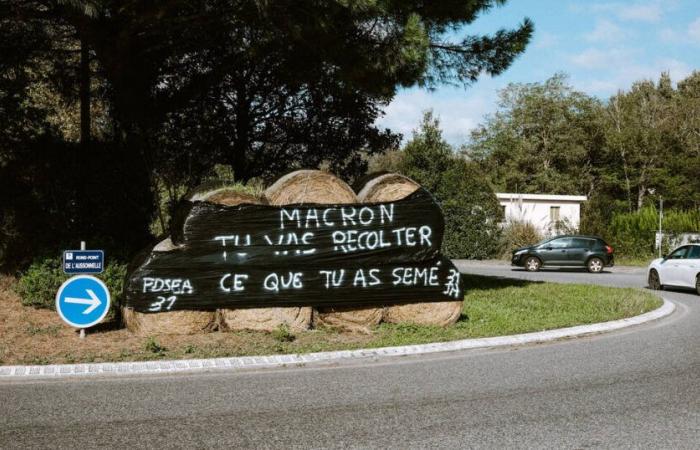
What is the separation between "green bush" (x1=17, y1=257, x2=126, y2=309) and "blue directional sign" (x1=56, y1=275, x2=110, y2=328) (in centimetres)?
172

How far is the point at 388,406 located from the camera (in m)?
6.28

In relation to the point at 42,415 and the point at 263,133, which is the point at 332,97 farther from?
the point at 42,415

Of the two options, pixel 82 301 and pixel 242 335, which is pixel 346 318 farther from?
pixel 82 301

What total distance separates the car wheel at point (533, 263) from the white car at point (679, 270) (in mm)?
8258

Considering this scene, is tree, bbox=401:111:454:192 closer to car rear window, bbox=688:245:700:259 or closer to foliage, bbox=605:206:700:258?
foliage, bbox=605:206:700:258

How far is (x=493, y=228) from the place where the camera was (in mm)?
33031

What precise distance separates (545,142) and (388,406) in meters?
52.5

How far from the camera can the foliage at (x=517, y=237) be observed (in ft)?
110

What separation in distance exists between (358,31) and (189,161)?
20.8 feet

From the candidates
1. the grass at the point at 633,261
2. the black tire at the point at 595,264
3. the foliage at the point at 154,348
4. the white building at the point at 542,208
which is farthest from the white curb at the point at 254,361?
the white building at the point at 542,208

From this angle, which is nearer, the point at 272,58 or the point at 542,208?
the point at 272,58

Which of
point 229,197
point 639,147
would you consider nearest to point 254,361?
point 229,197

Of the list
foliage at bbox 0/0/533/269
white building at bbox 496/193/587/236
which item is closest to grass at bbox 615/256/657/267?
white building at bbox 496/193/587/236

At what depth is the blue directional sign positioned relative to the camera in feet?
29.5
